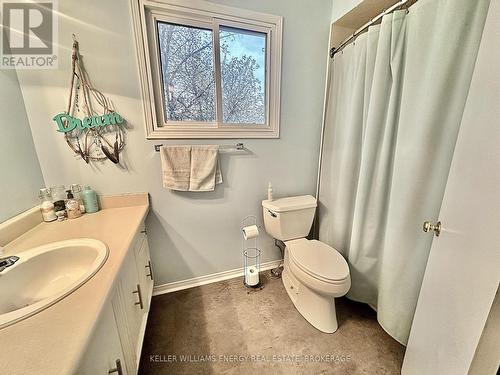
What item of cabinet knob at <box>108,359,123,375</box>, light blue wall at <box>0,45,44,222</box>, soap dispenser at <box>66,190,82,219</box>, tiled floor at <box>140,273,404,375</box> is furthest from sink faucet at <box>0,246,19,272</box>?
tiled floor at <box>140,273,404,375</box>

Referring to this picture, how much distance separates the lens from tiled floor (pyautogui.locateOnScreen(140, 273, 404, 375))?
1159 mm

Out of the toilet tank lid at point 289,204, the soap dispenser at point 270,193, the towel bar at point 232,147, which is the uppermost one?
the towel bar at point 232,147

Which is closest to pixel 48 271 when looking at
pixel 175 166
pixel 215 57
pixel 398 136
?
pixel 175 166

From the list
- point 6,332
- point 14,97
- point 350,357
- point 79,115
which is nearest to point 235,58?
point 79,115

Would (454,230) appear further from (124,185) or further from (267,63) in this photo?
(124,185)

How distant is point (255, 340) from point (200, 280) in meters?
0.69

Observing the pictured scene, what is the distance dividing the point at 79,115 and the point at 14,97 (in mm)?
277

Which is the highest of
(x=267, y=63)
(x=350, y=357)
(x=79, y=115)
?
(x=267, y=63)

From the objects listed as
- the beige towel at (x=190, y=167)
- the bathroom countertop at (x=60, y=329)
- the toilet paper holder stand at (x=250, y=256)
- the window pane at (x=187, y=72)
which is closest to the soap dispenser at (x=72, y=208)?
the bathroom countertop at (x=60, y=329)

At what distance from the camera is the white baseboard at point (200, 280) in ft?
5.52

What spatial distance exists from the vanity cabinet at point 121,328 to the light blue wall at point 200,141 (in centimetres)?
43

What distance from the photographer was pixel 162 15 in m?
1.31

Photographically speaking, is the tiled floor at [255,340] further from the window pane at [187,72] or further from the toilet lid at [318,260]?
the window pane at [187,72]

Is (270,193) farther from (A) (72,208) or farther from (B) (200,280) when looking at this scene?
(A) (72,208)
